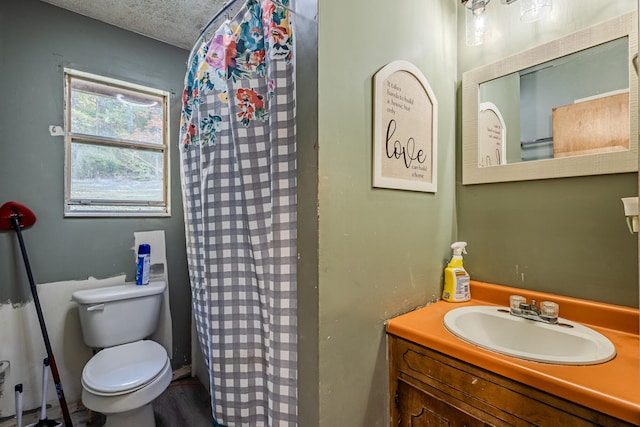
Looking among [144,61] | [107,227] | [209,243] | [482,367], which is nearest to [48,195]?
[107,227]

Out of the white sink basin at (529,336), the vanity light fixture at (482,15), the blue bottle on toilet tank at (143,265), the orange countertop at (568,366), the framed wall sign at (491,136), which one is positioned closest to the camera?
the orange countertop at (568,366)

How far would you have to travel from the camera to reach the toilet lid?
4.31ft

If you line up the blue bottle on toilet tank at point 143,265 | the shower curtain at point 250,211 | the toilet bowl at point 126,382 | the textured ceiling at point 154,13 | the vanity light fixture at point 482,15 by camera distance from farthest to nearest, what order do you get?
the blue bottle on toilet tank at point 143,265, the textured ceiling at point 154,13, the toilet bowl at point 126,382, the vanity light fixture at point 482,15, the shower curtain at point 250,211

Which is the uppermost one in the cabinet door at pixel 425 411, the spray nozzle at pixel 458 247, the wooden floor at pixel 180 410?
the spray nozzle at pixel 458 247

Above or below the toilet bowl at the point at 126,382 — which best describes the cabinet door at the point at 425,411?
above

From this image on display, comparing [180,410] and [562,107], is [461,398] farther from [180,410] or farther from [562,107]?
[180,410]

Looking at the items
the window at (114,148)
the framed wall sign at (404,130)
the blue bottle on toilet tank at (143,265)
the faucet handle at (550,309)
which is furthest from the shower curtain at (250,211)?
the window at (114,148)

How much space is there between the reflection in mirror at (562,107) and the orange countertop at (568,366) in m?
0.53

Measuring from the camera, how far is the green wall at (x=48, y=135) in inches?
59.5

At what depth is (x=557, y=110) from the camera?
103 centimetres

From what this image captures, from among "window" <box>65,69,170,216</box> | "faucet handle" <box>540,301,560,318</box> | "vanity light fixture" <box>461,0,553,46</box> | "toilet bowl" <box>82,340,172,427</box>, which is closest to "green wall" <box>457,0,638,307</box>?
"vanity light fixture" <box>461,0,553,46</box>

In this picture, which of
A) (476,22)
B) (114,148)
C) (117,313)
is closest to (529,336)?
(476,22)

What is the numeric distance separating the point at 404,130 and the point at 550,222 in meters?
0.64

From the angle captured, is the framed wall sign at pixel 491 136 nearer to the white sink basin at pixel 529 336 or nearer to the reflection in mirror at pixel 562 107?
the reflection in mirror at pixel 562 107
